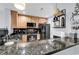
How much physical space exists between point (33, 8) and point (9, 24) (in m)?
0.38

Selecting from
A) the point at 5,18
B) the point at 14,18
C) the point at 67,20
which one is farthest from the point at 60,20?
the point at 5,18

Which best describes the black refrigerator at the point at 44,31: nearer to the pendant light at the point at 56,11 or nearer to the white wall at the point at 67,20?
the white wall at the point at 67,20

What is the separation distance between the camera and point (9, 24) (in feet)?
4.59

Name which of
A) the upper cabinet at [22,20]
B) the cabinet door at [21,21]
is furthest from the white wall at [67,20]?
the cabinet door at [21,21]

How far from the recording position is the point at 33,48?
1440 mm

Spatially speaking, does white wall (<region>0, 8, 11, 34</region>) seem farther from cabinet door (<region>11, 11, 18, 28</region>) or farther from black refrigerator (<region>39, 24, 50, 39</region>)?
black refrigerator (<region>39, 24, 50, 39</region>)

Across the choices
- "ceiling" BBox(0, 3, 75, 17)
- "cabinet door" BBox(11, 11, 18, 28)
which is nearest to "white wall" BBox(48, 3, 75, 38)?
"ceiling" BBox(0, 3, 75, 17)

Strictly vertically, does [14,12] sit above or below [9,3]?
below

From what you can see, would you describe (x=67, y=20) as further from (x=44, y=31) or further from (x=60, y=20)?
(x=44, y=31)

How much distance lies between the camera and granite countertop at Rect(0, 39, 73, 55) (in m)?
1.42

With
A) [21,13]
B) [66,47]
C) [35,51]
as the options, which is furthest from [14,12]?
[66,47]

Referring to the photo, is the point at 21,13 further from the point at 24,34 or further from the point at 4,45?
the point at 4,45

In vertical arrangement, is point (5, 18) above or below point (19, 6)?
below

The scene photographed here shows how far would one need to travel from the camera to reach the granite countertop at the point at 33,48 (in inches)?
56.0
